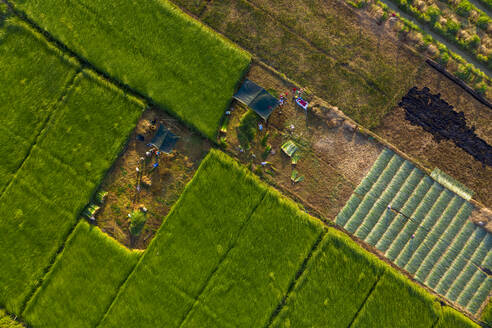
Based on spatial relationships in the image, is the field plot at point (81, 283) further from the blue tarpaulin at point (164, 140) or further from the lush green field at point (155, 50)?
the lush green field at point (155, 50)

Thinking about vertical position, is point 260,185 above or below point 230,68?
below

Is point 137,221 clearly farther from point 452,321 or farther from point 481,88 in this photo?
point 481,88

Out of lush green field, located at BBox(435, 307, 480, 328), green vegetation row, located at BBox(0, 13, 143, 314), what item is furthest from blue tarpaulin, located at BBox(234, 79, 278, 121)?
lush green field, located at BBox(435, 307, 480, 328)

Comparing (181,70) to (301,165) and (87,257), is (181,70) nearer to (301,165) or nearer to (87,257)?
(301,165)

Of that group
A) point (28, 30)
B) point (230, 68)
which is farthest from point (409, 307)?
point (28, 30)

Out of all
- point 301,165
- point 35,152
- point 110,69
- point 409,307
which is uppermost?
point 301,165
